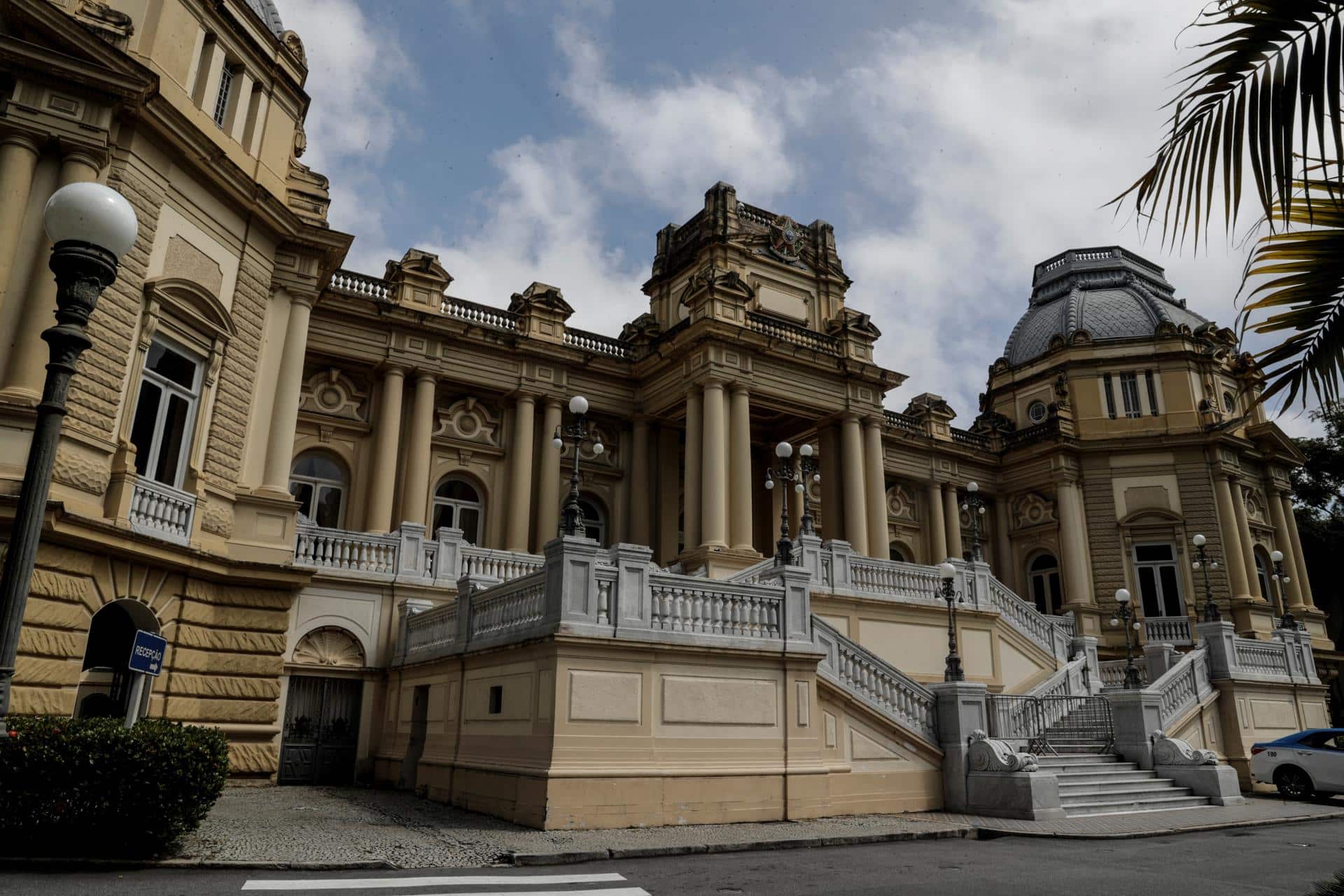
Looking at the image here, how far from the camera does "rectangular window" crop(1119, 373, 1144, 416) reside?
35.3 m

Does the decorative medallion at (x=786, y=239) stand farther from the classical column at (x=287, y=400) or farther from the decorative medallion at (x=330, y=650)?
the decorative medallion at (x=330, y=650)

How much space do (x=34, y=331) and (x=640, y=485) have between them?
16553 millimetres

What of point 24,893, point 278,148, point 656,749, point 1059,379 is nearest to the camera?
point 24,893

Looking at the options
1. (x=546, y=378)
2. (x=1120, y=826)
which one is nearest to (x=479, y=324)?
(x=546, y=378)

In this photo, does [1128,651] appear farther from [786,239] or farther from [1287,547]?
[1287,547]

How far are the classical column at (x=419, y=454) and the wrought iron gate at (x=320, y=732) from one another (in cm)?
649

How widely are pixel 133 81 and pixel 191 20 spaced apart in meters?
3.13

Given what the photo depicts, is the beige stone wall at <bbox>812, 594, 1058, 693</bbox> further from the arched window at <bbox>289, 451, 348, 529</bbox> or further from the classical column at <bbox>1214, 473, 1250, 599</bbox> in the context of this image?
the classical column at <bbox>1214, 473, 1250, 599</bbox>

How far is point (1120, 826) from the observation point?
12.9 m

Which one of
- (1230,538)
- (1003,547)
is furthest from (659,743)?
(1230,538)

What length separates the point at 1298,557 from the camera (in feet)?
Result: 114

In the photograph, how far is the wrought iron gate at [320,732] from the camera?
55.1 feet

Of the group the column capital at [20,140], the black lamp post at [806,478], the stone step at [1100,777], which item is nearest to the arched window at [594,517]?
the black lamp post at [806,478]

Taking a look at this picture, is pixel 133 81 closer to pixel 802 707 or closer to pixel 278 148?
pixel 278 148
